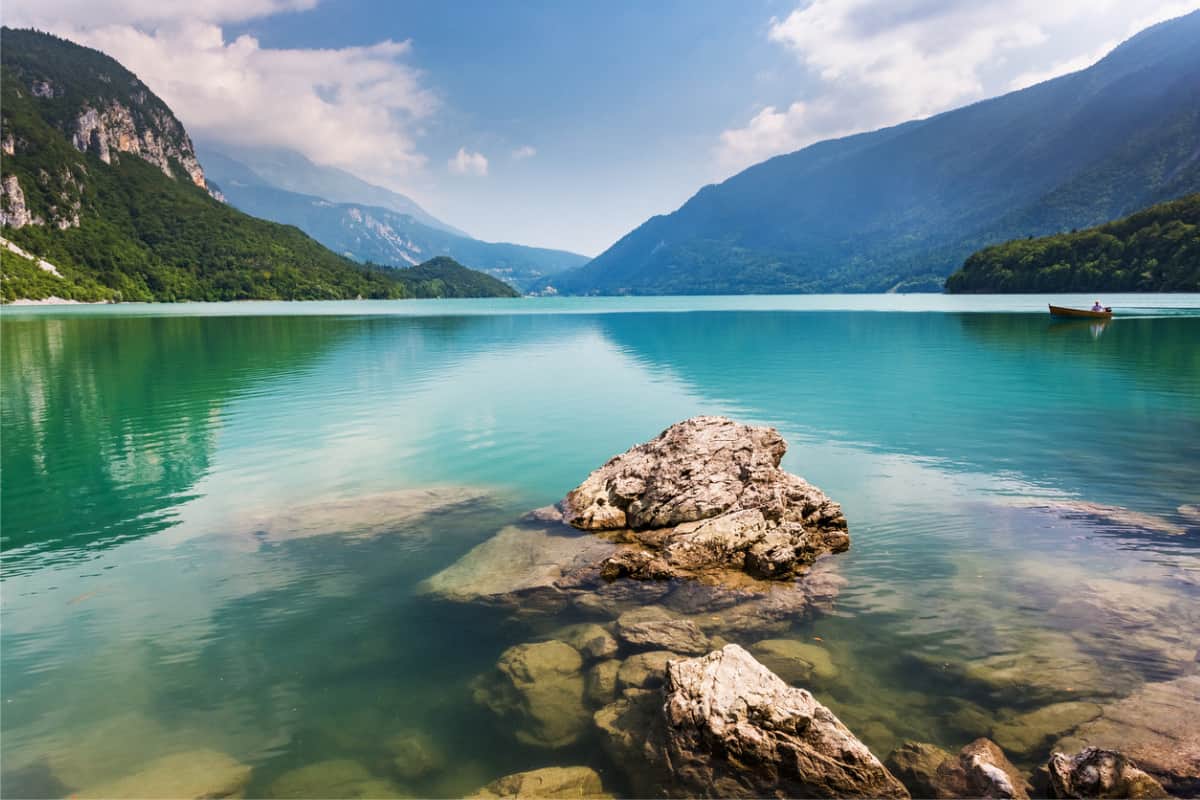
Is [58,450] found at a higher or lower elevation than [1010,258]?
lower

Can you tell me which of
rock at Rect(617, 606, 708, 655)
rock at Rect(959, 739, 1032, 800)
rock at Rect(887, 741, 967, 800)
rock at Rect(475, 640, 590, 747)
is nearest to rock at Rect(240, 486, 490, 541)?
rock at Rect(475, 640, 590, 747)

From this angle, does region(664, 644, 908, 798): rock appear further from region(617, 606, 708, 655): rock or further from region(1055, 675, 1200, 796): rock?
region(1055, 675, 1200, 796): rock

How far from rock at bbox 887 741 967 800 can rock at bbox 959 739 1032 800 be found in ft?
0.31

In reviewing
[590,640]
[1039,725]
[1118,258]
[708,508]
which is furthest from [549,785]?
[1118,258]

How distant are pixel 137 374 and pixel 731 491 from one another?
155ft

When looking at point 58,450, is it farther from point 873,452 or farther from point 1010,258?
point 1010,258

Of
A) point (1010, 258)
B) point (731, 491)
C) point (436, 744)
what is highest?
point (1010, 258)

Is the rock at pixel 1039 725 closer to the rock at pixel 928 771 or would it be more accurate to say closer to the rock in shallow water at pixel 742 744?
the rock at pixel 928 771

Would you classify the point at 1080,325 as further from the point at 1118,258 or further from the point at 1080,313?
the point at 1118,258

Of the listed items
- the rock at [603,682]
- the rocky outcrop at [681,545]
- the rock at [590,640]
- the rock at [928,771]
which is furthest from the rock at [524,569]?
the rock at [928,771]

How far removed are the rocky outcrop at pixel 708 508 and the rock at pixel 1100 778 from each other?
6.33 m

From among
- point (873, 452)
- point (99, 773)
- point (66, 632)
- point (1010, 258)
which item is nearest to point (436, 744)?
point (99, 773)

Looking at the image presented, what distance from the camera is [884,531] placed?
15.9 metres

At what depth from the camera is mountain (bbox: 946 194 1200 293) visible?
143 metres
